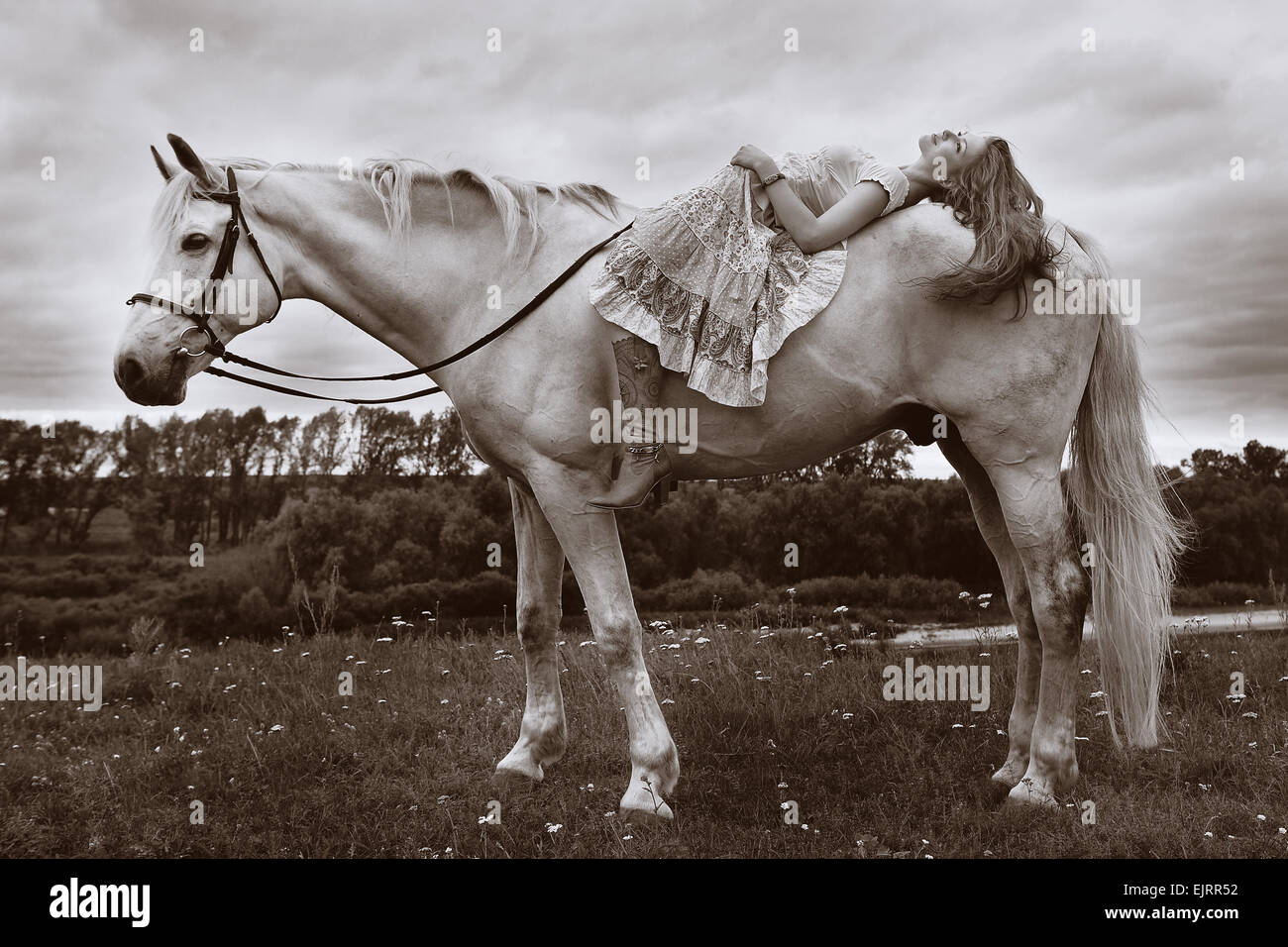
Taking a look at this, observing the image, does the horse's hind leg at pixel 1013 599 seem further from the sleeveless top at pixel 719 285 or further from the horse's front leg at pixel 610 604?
the horse's front leg at pixel 610 604

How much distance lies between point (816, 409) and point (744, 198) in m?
1.11

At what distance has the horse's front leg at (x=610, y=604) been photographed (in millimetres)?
4332

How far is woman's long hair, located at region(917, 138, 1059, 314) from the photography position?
4188 mm

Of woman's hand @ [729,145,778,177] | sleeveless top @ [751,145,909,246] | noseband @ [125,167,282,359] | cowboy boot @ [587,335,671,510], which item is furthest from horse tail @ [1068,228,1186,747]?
noseband @ [125,167,282,359]

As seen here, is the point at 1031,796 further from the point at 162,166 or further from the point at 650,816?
the point at 162,166

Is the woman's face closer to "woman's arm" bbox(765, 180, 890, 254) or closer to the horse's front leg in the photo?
"woman's arm" bbox(765, 180, 890, 254)

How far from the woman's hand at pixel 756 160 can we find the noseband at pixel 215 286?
241cm

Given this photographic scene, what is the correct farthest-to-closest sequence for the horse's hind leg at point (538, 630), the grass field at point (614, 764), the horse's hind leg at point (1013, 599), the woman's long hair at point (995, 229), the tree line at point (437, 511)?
the tree line at point (437, 511)
the horse's hind leg at point (538, 630)
the horse's hind leg at point (1013, 599)
the woman's long hair at point (995, 229)
the grass field at point (614, 764)

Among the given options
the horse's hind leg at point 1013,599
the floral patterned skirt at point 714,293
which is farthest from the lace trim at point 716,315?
the horse's hind leg at point 1013,599

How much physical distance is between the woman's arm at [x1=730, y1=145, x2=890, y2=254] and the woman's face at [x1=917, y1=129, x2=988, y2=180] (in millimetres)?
419

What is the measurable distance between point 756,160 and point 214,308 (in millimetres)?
2729

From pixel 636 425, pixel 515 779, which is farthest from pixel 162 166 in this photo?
pixel 515 779

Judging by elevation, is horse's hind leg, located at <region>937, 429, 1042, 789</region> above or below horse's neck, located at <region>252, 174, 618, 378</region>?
below

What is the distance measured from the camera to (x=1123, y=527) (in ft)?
15.0
